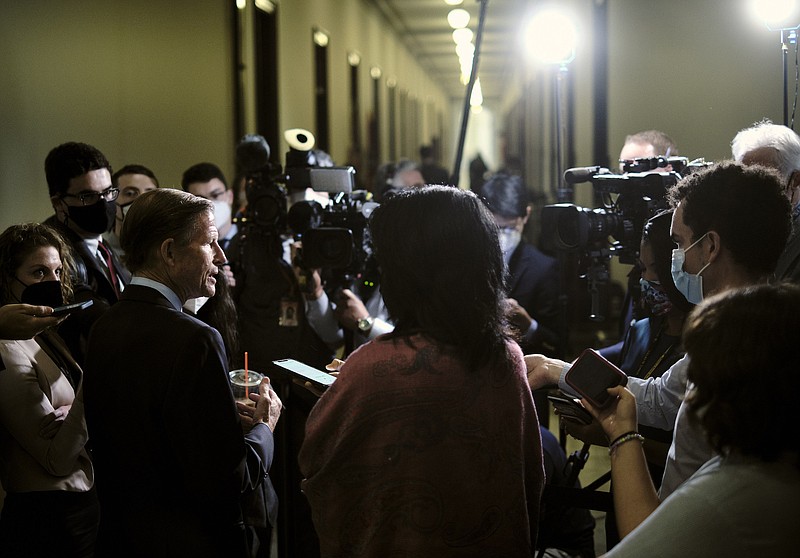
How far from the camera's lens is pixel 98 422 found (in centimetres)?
162

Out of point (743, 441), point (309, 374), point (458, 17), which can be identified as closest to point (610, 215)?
point (309, 374)

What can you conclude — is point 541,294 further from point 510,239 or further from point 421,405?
point 421,405

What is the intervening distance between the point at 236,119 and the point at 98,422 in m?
4.44

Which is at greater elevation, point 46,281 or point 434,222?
point 434,222

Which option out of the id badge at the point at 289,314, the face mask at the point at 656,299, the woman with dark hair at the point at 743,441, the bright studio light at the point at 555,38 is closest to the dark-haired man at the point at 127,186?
the id badge at the point at 289,314

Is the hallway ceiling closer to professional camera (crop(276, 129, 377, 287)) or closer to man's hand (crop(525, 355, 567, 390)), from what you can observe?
professional camera (crop(276, 129, 377, 287))

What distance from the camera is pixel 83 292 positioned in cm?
252

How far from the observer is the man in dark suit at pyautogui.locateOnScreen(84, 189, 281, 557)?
1.55 meters

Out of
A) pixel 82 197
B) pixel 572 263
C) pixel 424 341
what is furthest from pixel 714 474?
pixel 572 263

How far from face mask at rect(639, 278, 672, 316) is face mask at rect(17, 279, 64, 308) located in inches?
62.5

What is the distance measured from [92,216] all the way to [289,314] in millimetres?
766

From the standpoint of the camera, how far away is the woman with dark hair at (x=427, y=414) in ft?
4.31

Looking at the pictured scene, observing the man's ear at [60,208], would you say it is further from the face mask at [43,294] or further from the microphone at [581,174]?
the microphone at [581,174]

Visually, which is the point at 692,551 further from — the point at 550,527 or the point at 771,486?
the point at 550,527
